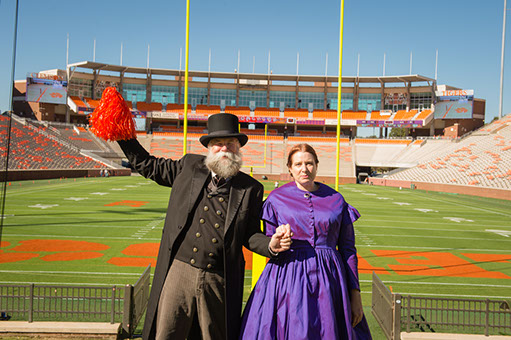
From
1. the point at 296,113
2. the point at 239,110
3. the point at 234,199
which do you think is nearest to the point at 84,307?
the point at 234,199

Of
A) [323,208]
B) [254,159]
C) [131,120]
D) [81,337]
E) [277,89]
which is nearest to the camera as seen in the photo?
[323,208]

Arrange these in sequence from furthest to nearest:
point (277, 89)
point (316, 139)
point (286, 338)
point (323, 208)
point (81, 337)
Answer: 1. point (277, 89)
2. point (316, 139)
3. point (81, 337)
4. point (323, 208)
5. point (286, 338)

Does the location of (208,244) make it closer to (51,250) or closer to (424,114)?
(51,250)

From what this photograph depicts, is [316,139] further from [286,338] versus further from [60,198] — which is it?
[286,338]

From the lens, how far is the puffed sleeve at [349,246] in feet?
8.15

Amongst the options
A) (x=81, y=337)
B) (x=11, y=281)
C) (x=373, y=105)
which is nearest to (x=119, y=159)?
(x=373, y=105)

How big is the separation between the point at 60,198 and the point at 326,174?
26664 mm

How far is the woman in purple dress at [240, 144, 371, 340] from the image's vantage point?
2334 millimetres

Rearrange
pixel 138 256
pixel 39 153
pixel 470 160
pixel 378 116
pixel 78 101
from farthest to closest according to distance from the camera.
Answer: pixel 378 116
pixel 78 101
pixel 470 160
pixel 39 153
pixel 138 256

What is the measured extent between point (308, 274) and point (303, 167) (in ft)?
2.14

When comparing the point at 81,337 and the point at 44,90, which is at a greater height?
the point at 44,90

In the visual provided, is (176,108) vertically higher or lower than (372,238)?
higher

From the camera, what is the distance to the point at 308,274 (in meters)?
2.39

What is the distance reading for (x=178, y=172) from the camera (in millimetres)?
2807
